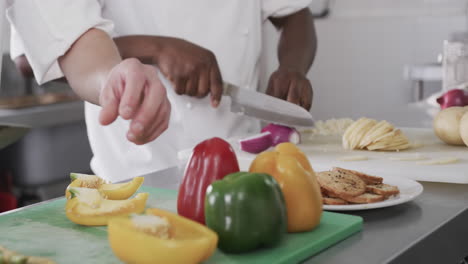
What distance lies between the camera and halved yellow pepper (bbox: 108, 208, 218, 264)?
0.69 metres

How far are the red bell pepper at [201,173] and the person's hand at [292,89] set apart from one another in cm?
80

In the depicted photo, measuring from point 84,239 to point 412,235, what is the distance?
402 mm

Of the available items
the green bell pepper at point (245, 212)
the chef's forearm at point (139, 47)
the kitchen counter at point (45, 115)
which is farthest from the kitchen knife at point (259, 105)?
the kitchen counter at point (45, 115)

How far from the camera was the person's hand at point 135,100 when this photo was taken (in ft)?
2.93

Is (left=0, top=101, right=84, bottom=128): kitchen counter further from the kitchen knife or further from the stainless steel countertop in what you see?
the stainless steel countertop

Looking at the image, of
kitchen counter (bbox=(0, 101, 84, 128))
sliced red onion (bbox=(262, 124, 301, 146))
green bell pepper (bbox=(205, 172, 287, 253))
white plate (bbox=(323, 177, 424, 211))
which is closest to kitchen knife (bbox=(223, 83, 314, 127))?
sliced red onion (bbox=(262, 124, 301, 146))

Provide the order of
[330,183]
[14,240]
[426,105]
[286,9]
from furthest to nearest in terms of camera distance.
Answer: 1. [426,105]
2. [286,9]
3. [330,183]
4. [14,240]

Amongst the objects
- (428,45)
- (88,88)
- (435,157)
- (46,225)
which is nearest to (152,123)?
(46,225)

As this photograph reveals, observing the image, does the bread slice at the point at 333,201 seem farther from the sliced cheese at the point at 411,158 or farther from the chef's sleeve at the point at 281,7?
the chef's sleeve at the point at 281,7

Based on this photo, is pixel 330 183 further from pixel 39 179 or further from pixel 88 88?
pixel 39 179

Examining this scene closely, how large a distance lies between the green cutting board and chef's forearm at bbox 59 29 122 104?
0.30m

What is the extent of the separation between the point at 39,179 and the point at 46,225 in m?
1.97

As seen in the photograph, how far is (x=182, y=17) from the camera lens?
5.55ft

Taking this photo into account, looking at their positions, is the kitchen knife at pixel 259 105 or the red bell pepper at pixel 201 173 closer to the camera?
the red bell pepper at pixel 201 173
